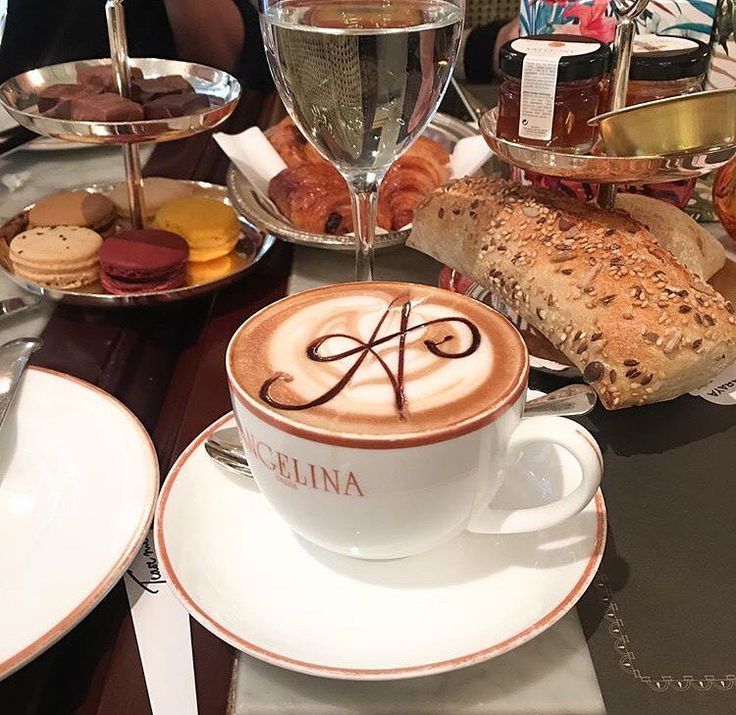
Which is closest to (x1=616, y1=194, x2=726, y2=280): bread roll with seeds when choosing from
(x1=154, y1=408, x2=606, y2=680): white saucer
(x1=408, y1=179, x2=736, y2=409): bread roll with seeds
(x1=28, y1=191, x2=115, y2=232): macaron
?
(x1=408, y1=179, x2=736, y2=409): bread roll with seeds

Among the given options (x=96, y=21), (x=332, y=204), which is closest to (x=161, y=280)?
(x=332, y=204)

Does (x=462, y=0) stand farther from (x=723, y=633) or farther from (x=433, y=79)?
(x=723, y=633)

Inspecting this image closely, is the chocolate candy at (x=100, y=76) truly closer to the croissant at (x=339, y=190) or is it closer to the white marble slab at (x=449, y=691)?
the croissant at (x=339, y=190)

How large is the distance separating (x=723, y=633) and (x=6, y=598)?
0.38 metres

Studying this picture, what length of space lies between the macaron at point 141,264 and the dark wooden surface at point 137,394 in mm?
24

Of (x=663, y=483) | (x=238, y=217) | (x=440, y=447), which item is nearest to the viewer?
(x=440, y=447)

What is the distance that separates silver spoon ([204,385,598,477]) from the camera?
0.46 metres

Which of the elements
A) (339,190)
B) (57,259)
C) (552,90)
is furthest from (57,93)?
(552,90)

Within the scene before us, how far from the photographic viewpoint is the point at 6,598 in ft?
1.32

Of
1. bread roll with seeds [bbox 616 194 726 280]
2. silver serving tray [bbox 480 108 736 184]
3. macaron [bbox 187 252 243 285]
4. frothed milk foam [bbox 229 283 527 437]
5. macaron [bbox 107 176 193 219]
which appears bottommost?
macaron [bbox 187 252 243 285]

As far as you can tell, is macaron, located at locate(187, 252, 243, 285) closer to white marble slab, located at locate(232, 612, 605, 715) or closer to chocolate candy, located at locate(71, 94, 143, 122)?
chocolate candy, located at locate(71, 94, 143, 122)

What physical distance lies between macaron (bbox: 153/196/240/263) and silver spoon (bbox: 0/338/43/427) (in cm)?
25

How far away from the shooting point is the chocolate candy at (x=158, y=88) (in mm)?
859

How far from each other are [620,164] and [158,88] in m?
0.53
